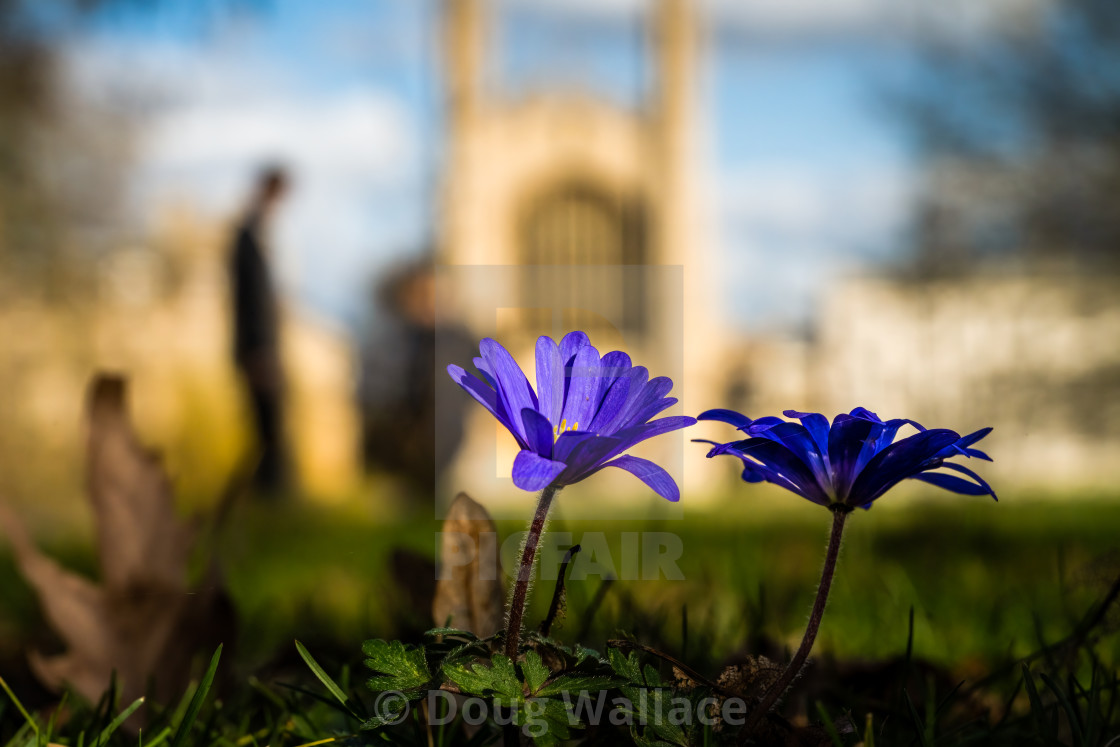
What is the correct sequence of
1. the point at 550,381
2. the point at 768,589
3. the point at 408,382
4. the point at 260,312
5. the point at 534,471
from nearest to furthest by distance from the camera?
the point at 534,471, the point at 550,381, the point at 768,589, the point at 260,312, the point at 408,382

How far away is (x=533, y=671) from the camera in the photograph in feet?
2.37

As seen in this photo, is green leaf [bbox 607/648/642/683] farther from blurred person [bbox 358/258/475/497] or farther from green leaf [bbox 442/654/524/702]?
blurred person [bbox 358/258/475/497]

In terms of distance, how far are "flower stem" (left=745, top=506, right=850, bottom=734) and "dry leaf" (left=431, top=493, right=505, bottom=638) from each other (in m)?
0.29

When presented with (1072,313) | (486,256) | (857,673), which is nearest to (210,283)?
(486,256)

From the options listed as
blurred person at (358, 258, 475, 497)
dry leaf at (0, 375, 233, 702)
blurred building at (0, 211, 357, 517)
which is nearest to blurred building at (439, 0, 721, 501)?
blurred person at (358, 258, 475, 497)

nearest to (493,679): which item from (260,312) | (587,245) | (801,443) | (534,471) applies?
(534,471)

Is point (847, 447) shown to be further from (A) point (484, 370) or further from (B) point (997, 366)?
(B) point (997, 366)

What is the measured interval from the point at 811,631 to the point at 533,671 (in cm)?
22

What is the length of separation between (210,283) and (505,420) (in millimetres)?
14270

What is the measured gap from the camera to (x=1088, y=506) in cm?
555

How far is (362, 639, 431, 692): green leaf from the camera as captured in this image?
0.73 meters

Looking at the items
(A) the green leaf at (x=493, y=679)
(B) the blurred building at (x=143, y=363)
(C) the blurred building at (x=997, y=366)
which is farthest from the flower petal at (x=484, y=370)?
(B) the blurred building at (x=143, y=363)

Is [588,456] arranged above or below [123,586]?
above

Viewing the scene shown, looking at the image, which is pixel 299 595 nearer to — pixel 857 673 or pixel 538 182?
pixel 857 673
